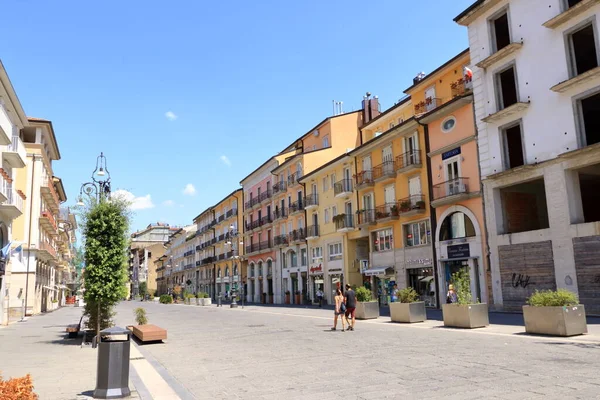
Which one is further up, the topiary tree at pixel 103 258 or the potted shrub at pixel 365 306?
the topiary tree at pixel 103 258

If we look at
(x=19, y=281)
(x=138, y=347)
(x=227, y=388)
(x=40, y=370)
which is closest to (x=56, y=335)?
(x=138, y=347)

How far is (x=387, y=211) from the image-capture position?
111 feet

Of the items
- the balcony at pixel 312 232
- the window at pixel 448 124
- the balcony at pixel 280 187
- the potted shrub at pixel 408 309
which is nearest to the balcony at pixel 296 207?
the balcony at pixel 312 232

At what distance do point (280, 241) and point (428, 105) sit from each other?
900 inches

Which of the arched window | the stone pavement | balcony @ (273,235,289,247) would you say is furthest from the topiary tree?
balcony @ (273,235,289,247)

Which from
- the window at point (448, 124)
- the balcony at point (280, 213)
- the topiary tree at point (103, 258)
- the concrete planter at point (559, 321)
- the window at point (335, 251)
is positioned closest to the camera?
the concrete planter at point (559, 321)

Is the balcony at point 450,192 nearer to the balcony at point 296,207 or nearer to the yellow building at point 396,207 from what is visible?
the yellow building at point 396,207

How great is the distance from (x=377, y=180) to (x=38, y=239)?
25.3 m

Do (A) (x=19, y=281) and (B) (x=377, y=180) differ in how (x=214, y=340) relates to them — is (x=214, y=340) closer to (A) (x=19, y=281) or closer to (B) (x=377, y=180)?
(B) (x=377, y=180)

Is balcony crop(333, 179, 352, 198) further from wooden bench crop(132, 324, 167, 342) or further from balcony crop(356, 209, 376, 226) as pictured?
wooden bench crop(132, 324, 167, 342)

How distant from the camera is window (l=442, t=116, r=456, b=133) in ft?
93.5

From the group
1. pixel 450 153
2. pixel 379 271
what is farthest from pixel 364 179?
pixel 450 153

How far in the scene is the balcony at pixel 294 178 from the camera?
47.0 m

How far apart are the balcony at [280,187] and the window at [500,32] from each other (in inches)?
1076
